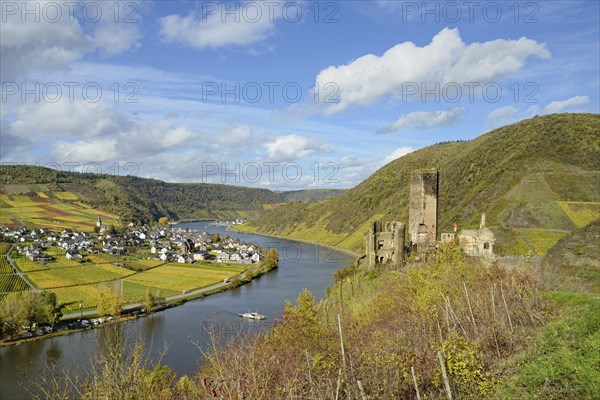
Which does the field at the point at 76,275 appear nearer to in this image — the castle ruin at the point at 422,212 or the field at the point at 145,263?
the field at the point at 145,263

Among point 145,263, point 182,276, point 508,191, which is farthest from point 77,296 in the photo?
point 508,191

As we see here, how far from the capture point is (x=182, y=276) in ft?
244

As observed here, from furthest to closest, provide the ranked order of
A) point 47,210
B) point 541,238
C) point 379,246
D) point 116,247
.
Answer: point 47,210 < point 116,247 < point 379,246 < point 541,238

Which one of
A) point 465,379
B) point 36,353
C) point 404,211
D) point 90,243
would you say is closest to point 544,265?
point 465,379

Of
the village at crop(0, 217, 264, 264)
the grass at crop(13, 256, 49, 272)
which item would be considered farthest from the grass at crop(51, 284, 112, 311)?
the village at crop(0, 217, 264, 264)

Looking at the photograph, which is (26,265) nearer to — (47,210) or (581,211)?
(581,211)

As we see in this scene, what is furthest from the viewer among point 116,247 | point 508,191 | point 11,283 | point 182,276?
point 116,247

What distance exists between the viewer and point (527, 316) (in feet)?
49.4

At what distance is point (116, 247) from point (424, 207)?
254 feet

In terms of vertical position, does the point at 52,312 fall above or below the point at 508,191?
below

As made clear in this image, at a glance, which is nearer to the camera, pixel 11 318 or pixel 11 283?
pixel 11 318

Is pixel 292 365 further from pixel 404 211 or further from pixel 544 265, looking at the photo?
pixel 404 211

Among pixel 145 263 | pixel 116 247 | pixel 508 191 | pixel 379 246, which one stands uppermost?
pixel 508 191

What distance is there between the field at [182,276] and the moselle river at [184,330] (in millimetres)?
6660
